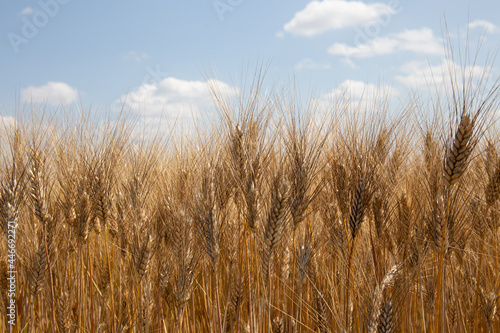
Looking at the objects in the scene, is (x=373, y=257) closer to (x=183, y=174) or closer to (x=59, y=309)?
(x=183, y=174)

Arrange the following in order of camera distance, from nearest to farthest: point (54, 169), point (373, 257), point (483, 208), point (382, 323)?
point (382, 323) → point (373, 257) → point (483, 208) → point (54, 169)

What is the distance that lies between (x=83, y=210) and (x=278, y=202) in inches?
48.0

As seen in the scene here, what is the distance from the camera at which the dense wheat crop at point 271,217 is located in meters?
1.79

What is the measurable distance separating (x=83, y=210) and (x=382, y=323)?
1.71 metres

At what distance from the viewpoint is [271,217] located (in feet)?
5.67

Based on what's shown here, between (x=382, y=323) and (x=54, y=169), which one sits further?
(x=54, y=169)

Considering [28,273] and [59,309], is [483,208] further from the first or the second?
[28,273]

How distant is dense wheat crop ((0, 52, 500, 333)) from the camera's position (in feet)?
5.87

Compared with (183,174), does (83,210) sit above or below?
below

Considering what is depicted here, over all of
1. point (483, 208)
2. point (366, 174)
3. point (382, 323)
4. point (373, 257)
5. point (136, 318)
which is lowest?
point (136, 318)

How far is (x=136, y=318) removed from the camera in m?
2.25

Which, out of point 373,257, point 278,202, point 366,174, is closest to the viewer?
point 278,202

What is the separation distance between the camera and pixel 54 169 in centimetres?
254

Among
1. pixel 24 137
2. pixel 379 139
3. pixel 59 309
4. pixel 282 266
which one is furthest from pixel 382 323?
pixel 24 137
